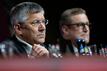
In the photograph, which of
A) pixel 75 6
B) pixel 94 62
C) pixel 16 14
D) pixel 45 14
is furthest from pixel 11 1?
pixel 94 62

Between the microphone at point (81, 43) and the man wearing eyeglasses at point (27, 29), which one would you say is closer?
the man wearing eyeglasses at point (27, 29)

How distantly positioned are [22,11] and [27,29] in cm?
14

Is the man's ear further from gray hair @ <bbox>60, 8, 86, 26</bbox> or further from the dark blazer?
gray hair @ <bbox>60, 8, 86, 26</bbox>

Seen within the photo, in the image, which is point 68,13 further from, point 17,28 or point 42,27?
point 17,28

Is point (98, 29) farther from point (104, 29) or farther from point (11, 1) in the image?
point (11, 1)

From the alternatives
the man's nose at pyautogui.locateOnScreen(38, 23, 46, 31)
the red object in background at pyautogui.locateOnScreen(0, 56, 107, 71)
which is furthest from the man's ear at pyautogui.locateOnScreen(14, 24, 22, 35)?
the red object in background at pyautogui.locateOnScreen(0, 56, 107, 71)

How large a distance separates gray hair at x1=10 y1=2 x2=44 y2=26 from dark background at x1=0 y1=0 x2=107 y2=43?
27mm

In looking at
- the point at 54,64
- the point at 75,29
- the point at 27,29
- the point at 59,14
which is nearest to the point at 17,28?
the point at 27,29

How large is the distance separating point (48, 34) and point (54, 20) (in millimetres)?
102

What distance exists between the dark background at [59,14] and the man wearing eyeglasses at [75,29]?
38 millimetres

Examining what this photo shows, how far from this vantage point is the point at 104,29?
201 cm

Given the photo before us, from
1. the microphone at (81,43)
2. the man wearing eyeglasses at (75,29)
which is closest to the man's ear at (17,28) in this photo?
the man wearing eyeglasses at (75,29)

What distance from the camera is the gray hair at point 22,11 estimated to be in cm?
190

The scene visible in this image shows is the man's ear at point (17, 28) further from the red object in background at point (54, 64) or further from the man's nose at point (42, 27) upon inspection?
the red object in background at point (54, 64)
